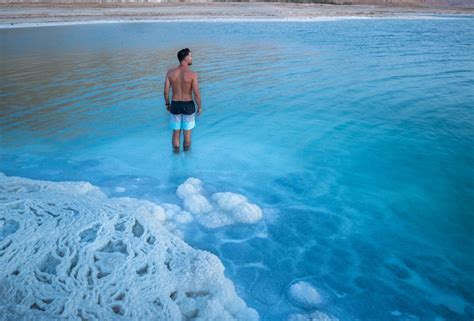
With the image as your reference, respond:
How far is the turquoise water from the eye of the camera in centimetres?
338

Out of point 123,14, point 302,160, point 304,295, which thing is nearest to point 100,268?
point 304,295

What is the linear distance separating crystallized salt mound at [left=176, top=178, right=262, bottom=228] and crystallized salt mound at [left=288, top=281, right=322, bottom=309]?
44.2 inches

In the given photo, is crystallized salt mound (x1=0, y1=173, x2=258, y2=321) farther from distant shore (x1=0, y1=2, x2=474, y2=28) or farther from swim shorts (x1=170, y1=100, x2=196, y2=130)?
distant shore (x1=0, y1=2, x2=474, y2=28)

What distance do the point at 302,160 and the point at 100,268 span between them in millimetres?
3862

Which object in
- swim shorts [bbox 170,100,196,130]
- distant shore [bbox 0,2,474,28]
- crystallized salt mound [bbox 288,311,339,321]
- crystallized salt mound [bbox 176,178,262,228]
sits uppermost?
distant shore [bbox 0,2,474,28]

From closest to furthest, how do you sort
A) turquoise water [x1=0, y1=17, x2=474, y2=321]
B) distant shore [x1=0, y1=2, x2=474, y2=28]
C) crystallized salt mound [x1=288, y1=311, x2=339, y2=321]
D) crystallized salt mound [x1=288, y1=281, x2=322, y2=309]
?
crystallized salt mound [x1=288, y1=311, x2=339, y2=321] < crystallized salt mound [x1=288, y1=281, x2=322, y2=309] < turquoise water [x1=0, y1=17, x2=474, y2=321] < distant shore [x1=0, y1=2, x2=474, y2=28]

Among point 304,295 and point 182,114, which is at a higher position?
point 182,114

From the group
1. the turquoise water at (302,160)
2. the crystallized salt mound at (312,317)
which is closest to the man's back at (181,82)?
the turquoise water at (302,160)

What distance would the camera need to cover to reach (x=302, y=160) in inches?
234

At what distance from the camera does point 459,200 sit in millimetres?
→ 4883

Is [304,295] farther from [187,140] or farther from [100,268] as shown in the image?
[187,140]

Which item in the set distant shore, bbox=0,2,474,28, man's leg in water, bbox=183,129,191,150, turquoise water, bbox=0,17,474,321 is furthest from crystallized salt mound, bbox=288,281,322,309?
distant shore, bbox=0,2,474,28

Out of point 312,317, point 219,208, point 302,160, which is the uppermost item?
point 302,160

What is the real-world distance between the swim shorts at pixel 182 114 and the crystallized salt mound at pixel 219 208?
1471mm
